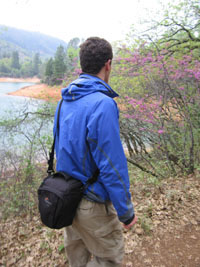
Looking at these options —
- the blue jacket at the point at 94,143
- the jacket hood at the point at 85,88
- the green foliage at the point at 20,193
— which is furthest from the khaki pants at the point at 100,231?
the green foliage at the point at 20,193

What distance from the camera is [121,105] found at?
684 centimetres

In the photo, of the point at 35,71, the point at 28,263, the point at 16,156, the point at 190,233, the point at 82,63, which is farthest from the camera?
the point at 35,71

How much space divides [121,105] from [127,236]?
15.1 feet

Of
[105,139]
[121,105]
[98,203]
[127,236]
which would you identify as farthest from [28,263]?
[121,105]

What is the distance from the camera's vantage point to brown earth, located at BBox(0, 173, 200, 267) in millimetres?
2734

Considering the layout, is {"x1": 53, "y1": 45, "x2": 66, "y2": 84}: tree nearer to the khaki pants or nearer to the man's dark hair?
the man's dark hair

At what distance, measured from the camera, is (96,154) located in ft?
4.51

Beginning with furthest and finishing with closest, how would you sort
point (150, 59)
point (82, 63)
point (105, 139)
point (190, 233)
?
point (150, 59), point (190, 233), point (82, 63), point (105, 139)

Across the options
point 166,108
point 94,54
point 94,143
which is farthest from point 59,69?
point 94,143

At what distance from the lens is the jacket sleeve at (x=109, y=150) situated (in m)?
1.32

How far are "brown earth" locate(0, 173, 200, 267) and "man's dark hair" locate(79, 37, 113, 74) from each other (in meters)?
Answer: 2.69

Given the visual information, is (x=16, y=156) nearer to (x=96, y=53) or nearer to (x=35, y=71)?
(x=96, y=53)

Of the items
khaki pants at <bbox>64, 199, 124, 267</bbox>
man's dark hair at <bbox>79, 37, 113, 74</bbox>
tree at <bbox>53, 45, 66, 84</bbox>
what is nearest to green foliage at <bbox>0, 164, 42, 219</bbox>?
tree at <bbox>53, 45, 66, 84</bbox>

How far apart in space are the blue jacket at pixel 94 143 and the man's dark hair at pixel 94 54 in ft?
0.27
